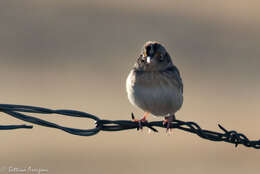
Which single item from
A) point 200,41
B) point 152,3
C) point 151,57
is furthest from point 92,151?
point 152,3

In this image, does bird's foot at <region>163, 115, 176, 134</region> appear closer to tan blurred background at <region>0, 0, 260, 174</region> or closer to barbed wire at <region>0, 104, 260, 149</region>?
barbed wire at <region>0, 104, 260, 149</region>

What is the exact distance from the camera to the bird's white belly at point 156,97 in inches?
370

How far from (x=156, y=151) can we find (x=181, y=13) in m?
17.3

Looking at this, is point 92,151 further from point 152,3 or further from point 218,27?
point 152,3

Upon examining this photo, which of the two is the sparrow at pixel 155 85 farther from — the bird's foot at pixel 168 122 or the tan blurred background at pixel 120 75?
the tan blurred background at pixel 120 75

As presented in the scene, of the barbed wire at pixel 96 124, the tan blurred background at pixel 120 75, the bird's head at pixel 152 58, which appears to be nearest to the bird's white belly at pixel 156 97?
the bird's head at pixel 152 58

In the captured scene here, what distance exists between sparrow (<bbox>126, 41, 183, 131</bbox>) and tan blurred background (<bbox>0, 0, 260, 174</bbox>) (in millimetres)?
6955

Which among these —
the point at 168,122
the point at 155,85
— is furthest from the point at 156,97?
the point at 168,122

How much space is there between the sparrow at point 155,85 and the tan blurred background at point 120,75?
695cm

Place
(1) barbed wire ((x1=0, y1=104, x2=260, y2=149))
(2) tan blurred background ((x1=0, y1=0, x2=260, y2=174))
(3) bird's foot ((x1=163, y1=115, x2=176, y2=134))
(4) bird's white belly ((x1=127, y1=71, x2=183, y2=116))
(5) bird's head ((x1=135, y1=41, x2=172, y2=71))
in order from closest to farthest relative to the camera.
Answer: (1) barbed wire ((x1=0, y1=104, x2=260, y2=149)) → (3) bird's foot ((x1=163, y1=115, x2=176, y2=134)) → (4) bird's white belly ((x1=127, y1=71, x2=183, y2=116)) → (5) bird's head ((x1=135, y1=41, x2=172, y2=71)) → (2) tan blurred background ((x1=0, y1=0, x2=260, y2=174))

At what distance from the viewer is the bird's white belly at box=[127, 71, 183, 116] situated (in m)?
9.39

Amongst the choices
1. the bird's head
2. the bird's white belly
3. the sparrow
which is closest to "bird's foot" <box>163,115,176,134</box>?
the sparrow

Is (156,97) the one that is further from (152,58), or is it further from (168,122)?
(168,122)

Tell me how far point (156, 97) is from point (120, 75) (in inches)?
619
